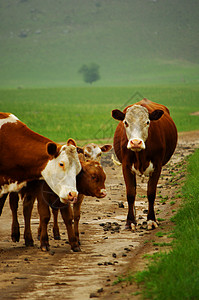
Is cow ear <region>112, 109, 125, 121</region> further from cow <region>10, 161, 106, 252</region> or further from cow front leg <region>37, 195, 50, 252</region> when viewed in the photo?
cow front leg <region>37, 195, 50, 252</region>

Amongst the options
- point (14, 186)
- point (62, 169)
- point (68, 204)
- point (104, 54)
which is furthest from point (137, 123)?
point (104, 54)

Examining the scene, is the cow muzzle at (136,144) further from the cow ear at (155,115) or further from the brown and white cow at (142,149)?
the cow ear at (155,115)

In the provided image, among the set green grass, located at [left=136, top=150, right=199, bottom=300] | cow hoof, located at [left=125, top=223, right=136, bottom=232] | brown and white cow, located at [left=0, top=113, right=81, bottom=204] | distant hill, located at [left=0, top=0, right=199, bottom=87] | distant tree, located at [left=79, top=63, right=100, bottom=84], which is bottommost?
green grass, located at [left=136, top=150, right=199, bottom=300]

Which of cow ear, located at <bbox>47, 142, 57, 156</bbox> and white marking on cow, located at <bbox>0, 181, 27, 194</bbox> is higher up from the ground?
cow ear, located at <bbox>47, 142, 57, 156</bbox>

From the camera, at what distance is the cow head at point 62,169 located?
308 inches

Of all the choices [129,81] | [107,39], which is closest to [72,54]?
[107,39]

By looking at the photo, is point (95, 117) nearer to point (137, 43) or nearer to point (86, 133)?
point (86, 133)

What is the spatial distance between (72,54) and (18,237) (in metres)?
172

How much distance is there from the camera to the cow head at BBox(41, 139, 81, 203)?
7.81 meters

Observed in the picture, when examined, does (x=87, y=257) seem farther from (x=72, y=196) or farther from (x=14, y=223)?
(x=14, y=223)

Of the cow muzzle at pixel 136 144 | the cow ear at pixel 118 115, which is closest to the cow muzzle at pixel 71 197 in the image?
the cow muzzle at pixel 136 144

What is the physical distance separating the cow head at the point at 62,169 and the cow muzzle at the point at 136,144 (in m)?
1.23

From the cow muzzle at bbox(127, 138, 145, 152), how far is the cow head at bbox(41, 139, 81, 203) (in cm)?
123

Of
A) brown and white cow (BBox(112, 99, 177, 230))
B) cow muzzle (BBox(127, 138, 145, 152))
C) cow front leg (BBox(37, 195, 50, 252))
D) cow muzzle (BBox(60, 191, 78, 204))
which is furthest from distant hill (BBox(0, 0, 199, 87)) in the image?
cow muzzle (BBox(60, 191, 78, 204))
